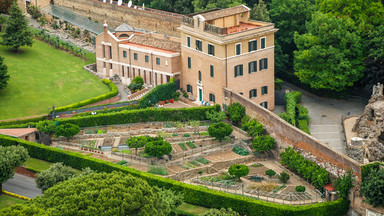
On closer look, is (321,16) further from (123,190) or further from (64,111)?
(123,190)

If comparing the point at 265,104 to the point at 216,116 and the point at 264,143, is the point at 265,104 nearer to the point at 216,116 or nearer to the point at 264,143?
the point at 216,116

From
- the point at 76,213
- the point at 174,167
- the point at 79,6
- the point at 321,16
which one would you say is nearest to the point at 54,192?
the point at 76,213

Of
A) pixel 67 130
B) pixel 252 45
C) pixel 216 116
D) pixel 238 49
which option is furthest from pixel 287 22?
pixel 67 130

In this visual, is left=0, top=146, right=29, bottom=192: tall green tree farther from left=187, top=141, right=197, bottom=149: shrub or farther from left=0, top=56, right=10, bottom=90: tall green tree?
left=0, top=56, right=10, bottom=90: tall green tree

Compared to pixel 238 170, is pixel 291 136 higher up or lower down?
higher up

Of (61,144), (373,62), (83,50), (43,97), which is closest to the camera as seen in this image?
(61,144)

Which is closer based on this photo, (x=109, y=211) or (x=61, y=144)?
(x=109, y=211)
